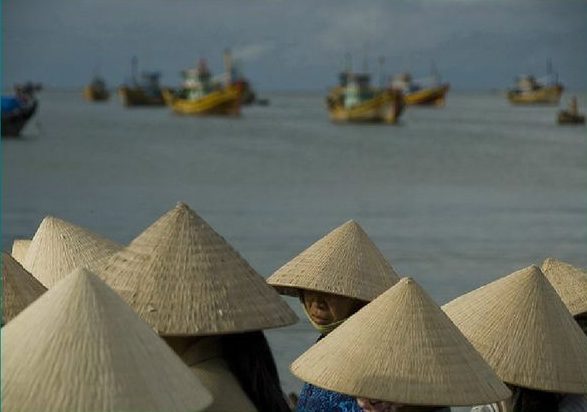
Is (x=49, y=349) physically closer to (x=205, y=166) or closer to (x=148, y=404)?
(x=148, y=404)

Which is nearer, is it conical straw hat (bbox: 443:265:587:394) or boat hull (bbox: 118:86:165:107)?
conical straw hat (bbox: 443:265:587:394)

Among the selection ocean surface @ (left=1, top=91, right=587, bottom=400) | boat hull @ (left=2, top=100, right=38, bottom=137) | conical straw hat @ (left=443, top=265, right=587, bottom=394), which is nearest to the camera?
conical straw hat @ (left=443, top=265, right=587, bottom=394)

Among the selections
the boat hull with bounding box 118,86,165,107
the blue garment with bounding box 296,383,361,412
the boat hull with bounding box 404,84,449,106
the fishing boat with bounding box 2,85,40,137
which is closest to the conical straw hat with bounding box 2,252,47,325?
the blue garment with bounding box 296,383,361,412

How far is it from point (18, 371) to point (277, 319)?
0.74 metres

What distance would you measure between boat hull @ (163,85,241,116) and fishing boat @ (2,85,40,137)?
50.1ft

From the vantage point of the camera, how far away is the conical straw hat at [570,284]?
4.23 m

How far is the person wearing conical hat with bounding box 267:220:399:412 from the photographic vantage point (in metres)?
3.89

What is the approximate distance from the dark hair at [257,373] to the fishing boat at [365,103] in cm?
4326

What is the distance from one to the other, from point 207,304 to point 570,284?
178 cm

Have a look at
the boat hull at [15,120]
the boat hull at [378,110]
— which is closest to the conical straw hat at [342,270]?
the boat hull at [15,120]

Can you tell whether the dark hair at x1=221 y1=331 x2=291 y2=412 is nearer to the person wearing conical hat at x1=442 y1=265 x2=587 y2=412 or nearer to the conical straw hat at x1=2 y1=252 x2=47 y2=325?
the conical straw hat at x1=2 y1=252 x2=47 y2=325

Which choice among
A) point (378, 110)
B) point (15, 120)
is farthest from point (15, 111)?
point (378, 110)

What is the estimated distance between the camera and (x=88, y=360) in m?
2.31

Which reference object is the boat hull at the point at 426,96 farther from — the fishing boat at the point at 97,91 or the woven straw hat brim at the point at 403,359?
the woven straw hat brim at the point at 403,359
